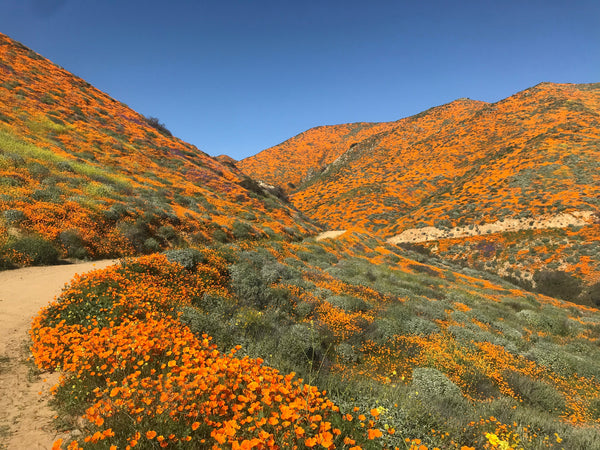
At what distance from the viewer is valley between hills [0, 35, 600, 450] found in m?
3.07

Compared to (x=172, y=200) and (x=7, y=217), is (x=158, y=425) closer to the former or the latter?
(x=7, y=217)

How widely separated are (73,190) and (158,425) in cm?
1407

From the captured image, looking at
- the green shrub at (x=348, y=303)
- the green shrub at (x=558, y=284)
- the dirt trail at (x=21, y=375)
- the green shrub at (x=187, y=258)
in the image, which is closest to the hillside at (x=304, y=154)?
the green shrub at (x=558, y=284)

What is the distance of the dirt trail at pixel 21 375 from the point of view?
2.99 m

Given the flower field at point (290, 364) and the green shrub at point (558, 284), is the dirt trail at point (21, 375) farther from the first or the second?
the green shrub at point (558, 284)

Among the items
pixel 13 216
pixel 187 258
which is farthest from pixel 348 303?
pixel 13 216

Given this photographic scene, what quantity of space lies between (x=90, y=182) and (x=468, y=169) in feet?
184

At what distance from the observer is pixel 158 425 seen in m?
2.68

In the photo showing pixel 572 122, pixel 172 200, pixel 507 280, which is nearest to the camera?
pixel 172 200

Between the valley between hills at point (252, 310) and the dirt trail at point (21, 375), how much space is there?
0.10ft

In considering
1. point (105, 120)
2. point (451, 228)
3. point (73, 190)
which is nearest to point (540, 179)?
point (451, 228)

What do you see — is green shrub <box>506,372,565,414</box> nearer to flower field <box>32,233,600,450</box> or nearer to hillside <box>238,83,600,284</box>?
flower field <box>32,233,600,450</box>

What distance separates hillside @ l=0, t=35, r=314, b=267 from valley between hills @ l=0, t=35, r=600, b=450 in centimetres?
12

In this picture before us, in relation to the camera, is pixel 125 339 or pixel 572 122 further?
pixel 572 122
